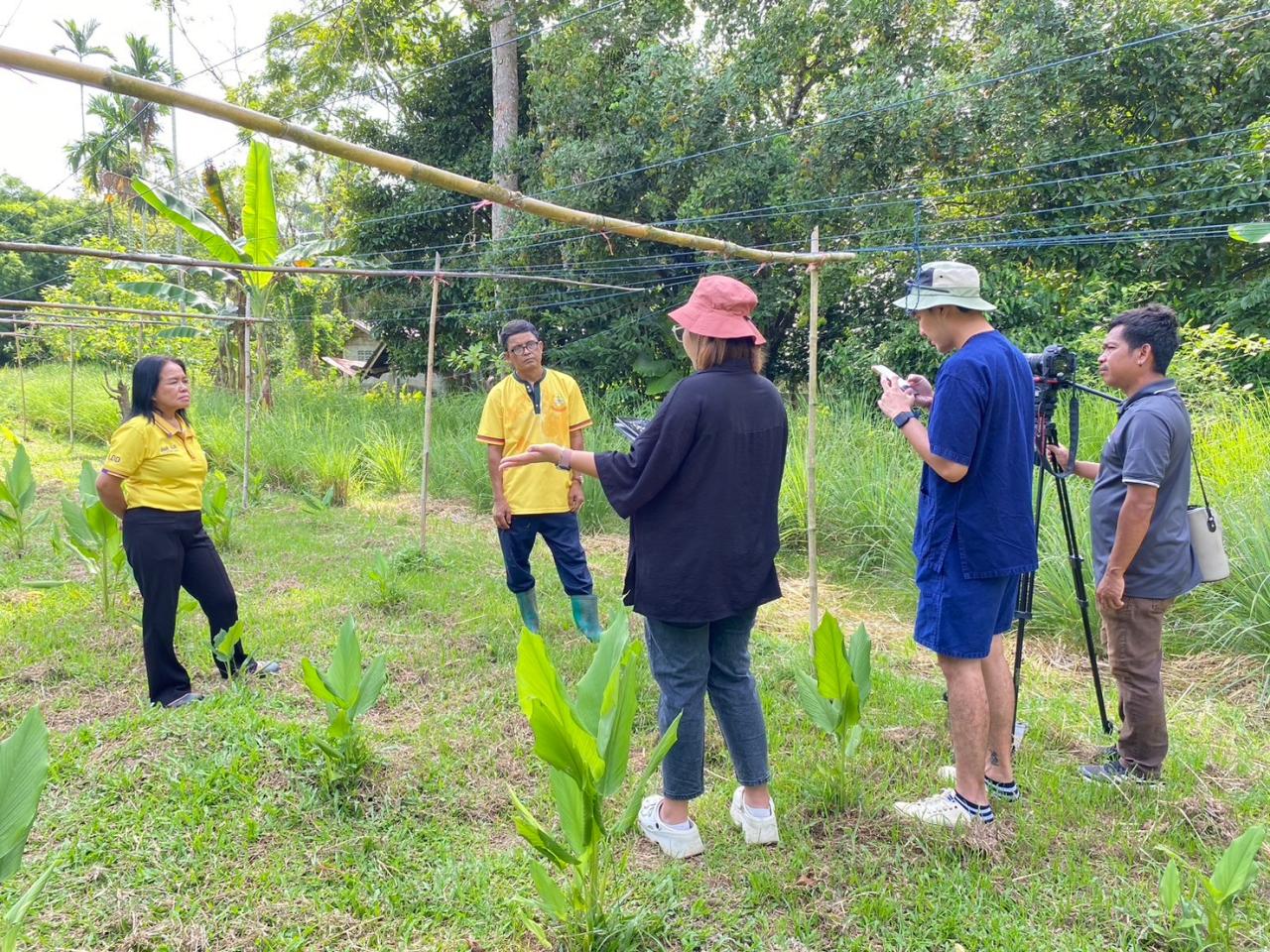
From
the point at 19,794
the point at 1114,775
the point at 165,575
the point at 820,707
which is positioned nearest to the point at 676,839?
the point at 820,707

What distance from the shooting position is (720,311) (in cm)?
239

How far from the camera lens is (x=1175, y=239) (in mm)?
7852

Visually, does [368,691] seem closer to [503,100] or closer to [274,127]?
[274,127]

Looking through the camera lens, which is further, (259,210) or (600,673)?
(259,210)

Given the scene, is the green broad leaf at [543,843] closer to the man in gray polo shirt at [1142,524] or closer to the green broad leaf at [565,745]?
the green broad leaf at [565,745]

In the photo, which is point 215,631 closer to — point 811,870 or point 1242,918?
point 811,870

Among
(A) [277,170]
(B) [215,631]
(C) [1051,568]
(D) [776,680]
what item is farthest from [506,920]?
(A) [277,170]

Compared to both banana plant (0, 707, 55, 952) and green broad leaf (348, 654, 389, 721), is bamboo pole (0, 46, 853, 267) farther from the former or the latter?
green broad leaf (348, 654, 389, 721)

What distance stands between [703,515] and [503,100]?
1233 centimetres

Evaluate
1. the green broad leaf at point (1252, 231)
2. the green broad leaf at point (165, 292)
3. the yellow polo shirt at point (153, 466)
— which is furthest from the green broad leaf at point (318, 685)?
the green broad leaf at point (165, 292)

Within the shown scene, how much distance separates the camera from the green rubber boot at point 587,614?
4402 mm

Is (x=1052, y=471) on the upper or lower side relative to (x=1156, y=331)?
lower

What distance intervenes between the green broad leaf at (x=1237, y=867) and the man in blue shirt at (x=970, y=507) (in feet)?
2.20

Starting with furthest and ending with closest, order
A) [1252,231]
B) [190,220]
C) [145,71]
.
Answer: [145,71] < [190,220] < [1252,231]
